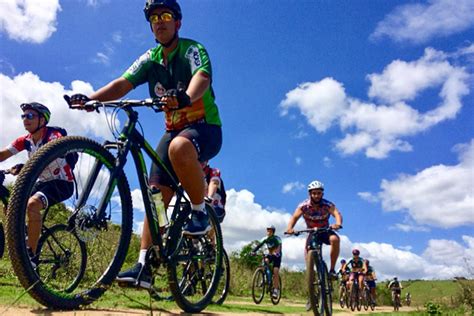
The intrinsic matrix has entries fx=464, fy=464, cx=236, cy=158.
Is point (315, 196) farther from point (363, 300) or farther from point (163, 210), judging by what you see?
point (363, 300)

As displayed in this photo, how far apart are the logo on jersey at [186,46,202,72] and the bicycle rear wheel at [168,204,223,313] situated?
1327 millimetres

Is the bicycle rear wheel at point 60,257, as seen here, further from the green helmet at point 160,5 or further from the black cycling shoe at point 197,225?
the green helmet at point 160,5

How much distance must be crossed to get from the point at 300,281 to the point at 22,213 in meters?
21.8

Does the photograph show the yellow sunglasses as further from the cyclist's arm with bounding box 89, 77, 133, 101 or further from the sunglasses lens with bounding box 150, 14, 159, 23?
the cyclist's arm with bounding box 89, 77, 133, 101

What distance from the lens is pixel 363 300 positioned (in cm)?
2077

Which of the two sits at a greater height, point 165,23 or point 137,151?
point 165,23

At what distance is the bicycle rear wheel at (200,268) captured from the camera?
4.14 m

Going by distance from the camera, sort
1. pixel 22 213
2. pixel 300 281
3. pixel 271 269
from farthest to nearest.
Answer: pixel 300 281, pixel 271 269, pixel 22 213

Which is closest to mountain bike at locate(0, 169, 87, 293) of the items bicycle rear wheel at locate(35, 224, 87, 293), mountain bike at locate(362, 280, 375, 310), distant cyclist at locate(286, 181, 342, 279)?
bicycle rear wheel at locate(35, 224, 87, 293)

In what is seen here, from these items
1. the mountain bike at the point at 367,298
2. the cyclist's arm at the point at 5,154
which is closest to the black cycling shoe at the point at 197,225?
the cyclist's arm at the point at 5,154

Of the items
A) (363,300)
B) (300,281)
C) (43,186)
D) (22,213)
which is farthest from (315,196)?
(300,281)

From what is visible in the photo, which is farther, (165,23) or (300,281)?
(300,281)

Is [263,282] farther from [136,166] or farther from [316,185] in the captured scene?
[136,166]

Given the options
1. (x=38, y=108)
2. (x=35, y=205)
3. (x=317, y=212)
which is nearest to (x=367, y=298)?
(x=317, y=212)
